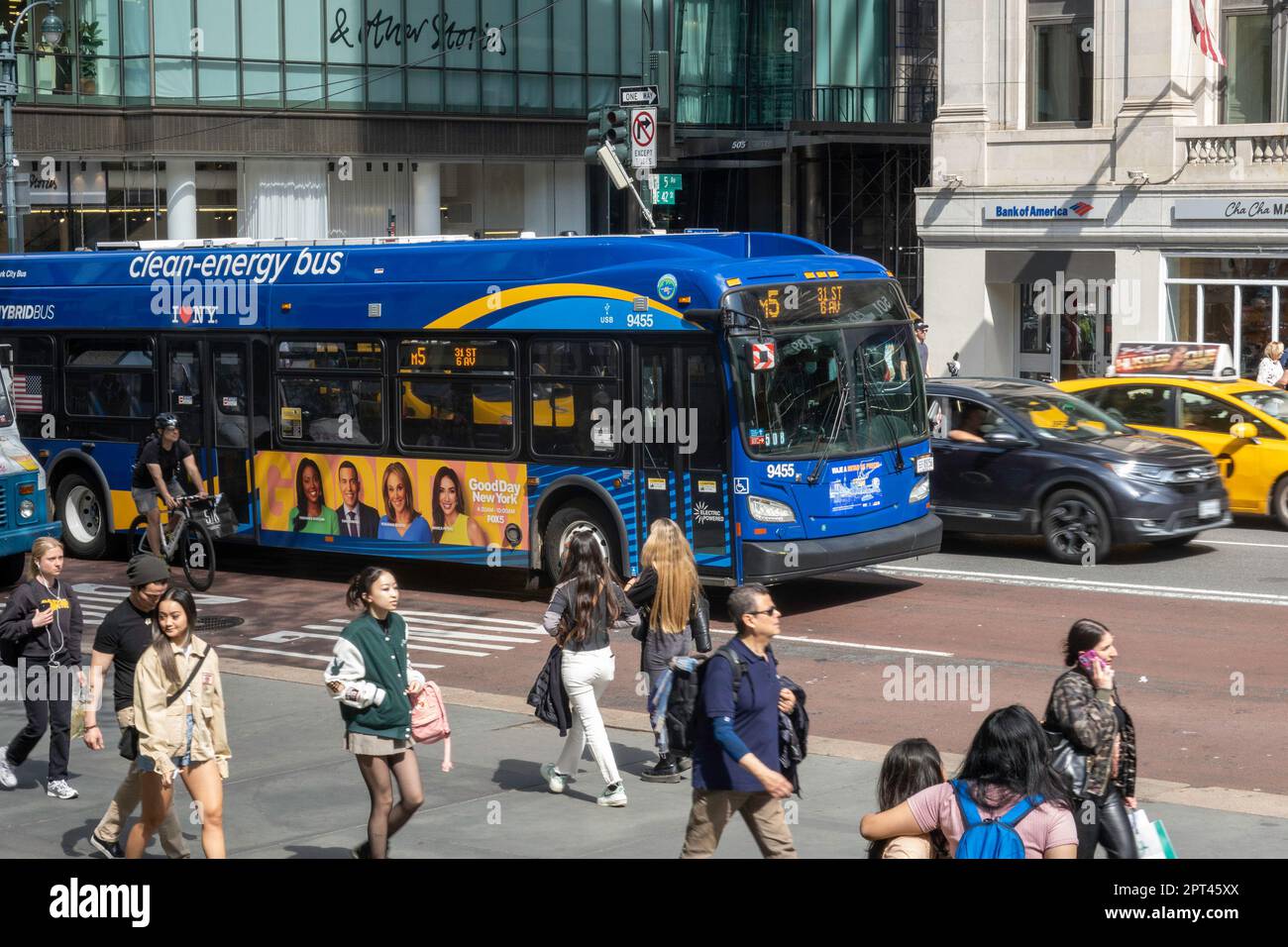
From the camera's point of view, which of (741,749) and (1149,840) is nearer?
(1149,840)

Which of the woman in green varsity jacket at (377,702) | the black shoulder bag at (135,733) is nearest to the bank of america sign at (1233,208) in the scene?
the woman in green varsity jacket at (377,702)

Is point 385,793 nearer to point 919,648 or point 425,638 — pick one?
point 919,648

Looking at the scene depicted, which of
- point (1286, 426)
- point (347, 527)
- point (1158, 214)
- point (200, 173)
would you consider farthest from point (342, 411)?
point (200, 173)

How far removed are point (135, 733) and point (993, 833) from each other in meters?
4.21

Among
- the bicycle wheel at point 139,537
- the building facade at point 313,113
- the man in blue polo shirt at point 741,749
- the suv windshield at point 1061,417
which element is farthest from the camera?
the building facade at point 313,113

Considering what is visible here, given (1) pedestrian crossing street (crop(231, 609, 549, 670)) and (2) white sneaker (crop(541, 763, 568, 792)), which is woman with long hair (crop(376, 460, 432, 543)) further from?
(2) white sneaker (crop(541, 763, 568, 792))

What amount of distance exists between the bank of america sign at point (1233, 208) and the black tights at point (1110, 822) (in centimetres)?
2483

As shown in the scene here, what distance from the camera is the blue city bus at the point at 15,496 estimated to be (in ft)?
57.3

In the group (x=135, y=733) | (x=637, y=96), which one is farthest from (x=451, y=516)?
(x=135, y=733)

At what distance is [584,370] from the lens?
1559 centimetres

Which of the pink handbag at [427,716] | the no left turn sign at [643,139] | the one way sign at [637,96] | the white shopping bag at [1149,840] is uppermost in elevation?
the one way sign at [637,96]

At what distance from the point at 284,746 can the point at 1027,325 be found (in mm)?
25667

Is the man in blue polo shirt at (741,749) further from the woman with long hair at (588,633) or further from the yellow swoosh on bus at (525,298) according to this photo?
the yellow swoosh on bus at (525,298)

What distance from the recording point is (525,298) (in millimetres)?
15992
